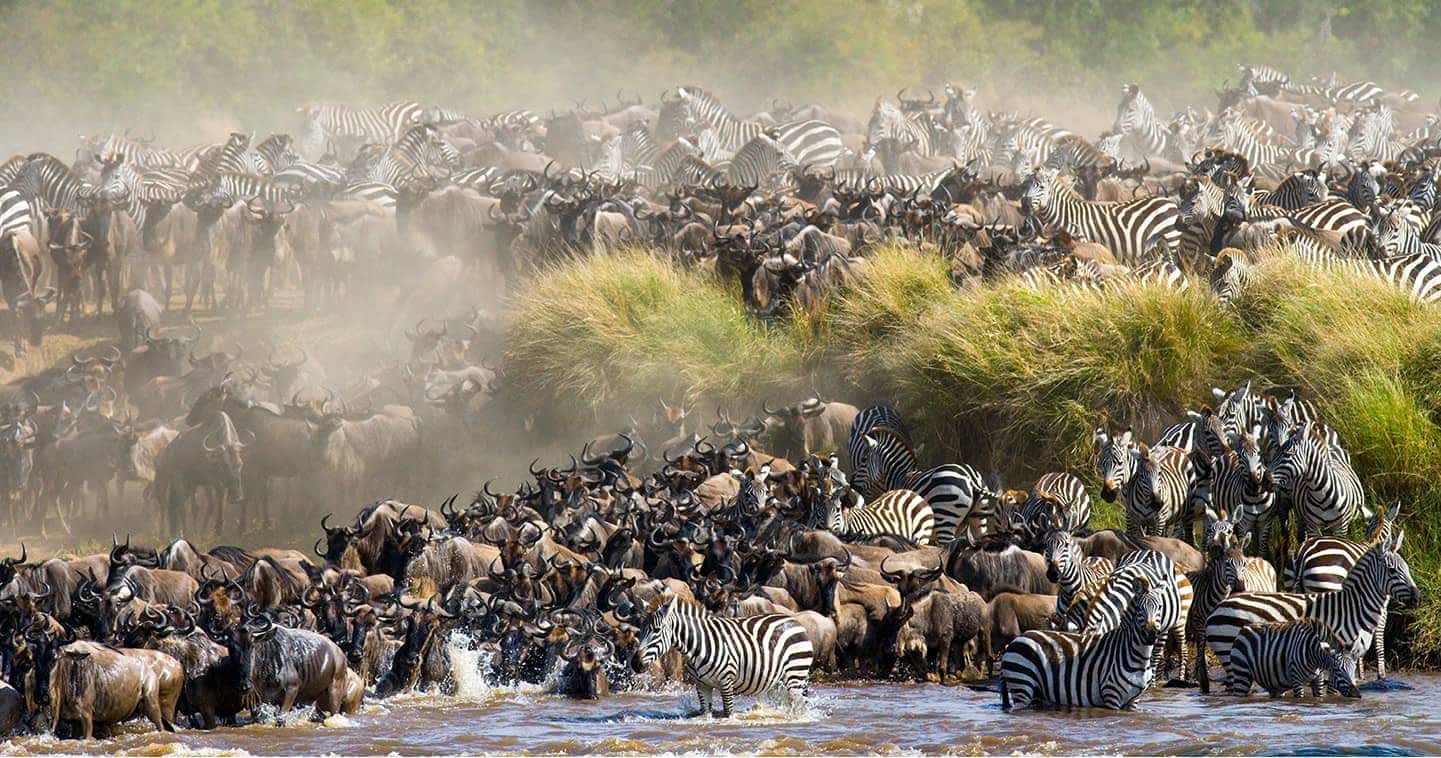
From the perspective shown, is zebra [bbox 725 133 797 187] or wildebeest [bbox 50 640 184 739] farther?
zebra [bbox 725 133 797 187]

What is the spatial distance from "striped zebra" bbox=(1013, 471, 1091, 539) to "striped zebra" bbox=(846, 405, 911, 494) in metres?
1.84

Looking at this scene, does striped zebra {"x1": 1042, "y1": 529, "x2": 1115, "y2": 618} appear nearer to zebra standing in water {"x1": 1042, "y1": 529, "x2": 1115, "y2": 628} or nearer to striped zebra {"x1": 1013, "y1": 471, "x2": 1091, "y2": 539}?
zebra standing in water {"x1": 1042, "y1": 529, "x2": 1115, "y2": 628}

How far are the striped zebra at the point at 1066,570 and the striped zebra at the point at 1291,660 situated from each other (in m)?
1.21

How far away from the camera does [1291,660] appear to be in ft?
38.4

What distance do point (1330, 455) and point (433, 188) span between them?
47.9 feet

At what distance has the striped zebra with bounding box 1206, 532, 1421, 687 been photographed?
1223 cm

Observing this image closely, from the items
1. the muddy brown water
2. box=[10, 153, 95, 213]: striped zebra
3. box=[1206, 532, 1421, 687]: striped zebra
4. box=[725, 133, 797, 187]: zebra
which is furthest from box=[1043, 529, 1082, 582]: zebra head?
box=[10, 153, 95, 213]: striped zebra

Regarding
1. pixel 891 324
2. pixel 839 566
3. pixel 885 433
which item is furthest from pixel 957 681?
pixel 891 324

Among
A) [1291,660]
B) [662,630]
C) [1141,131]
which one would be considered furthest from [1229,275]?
[1141,131]

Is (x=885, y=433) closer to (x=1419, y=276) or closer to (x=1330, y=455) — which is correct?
(x=1330, y=455)

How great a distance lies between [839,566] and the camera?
13.8 meters

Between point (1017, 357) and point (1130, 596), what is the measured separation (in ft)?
15.7

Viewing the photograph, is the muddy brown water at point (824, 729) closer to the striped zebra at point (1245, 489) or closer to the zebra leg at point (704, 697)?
the zebra leg at point (704, 697)

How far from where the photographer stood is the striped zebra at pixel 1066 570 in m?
13.1
